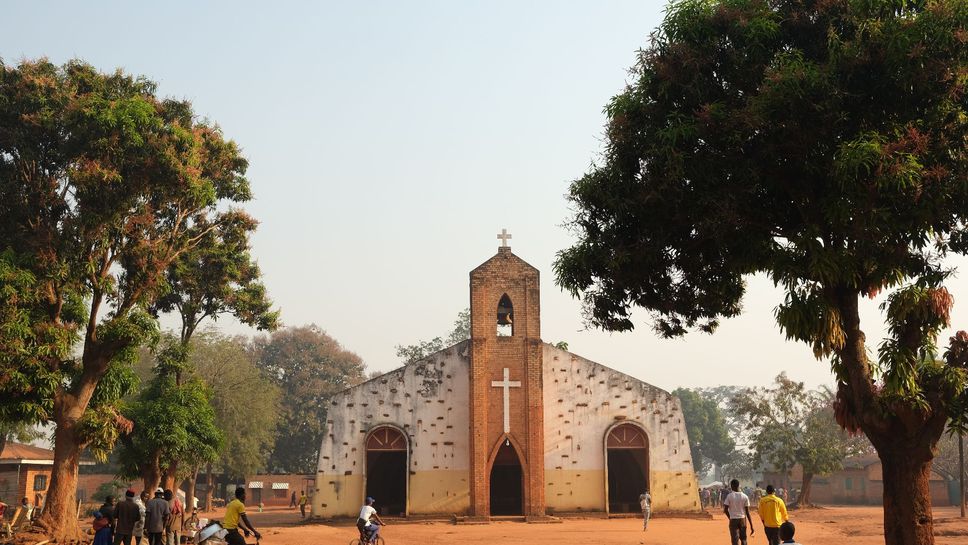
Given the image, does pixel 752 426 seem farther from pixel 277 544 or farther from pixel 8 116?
pixel 8 116

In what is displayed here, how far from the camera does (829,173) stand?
1249 cm

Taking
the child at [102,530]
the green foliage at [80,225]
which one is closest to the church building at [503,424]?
the green foliage at [80,225]

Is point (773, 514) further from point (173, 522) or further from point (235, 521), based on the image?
point (173, 522)

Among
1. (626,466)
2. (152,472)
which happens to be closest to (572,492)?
(626,466)

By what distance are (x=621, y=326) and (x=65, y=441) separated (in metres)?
15.5

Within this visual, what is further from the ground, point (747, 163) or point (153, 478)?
point (747, 163)

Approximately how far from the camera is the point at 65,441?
24047mm

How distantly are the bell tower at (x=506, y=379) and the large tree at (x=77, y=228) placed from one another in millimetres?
13055

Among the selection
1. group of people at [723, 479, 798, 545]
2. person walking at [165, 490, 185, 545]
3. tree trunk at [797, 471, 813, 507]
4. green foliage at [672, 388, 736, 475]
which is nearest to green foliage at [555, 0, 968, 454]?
group of people at [723, 479, 798, 545]

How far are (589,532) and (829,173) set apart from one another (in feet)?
63.3

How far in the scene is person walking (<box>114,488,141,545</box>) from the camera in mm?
16391

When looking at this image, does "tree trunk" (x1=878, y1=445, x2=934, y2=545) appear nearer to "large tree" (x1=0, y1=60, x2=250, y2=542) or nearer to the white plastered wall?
"large tree" (x1=0, y1=60, x2=250, y2=542)

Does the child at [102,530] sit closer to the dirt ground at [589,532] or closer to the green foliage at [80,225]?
the green foliage at [80,225]

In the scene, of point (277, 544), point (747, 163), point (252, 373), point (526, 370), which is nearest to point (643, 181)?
point (747, 163)
